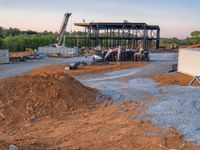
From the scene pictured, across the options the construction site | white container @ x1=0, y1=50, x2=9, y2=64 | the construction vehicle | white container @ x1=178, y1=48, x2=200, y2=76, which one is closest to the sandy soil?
the construction site

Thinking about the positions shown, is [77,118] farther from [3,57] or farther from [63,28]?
[63,28]

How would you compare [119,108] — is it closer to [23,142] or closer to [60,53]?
[23,142]

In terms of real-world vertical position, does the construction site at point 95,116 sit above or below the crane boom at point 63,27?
below

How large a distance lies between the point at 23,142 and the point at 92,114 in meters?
4.56

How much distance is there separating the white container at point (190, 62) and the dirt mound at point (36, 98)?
39.9 ft

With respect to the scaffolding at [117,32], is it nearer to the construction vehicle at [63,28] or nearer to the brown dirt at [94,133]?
the construction vehicle at [63,28]

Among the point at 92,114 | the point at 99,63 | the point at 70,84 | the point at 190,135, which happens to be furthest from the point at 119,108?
the point at 99,63

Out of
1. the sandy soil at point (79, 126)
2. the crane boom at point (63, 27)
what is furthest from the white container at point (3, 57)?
the sandy soil at point (79, 126)

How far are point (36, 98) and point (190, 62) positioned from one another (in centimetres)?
1611

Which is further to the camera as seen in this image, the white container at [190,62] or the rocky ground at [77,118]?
the white container at [190,62]

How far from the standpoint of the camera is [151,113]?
15.5 meters

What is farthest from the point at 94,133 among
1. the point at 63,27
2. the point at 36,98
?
the point at 63,27

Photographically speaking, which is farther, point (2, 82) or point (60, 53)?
point (60, 53)

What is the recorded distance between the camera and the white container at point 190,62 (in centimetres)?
2838
